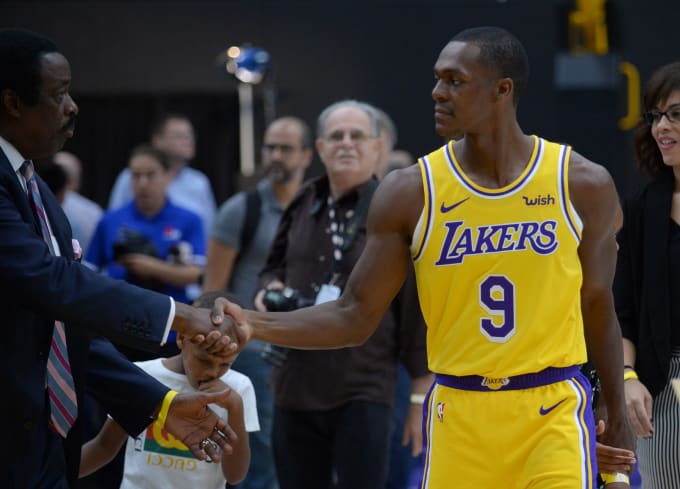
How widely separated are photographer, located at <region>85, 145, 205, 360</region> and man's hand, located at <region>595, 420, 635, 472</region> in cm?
367

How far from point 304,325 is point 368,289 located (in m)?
0.26

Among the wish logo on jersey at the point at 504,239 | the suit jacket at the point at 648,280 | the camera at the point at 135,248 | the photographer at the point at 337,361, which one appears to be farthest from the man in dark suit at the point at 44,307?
the camera at the point at 135,248

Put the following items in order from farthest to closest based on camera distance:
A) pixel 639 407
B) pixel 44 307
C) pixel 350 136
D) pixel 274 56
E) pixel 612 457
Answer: pixel 274 56 < pixel 350 136 < pixel 639 407 < pixel 612 457 < pixel 44 307

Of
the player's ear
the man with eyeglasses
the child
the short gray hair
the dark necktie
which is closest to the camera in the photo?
the dark necktie

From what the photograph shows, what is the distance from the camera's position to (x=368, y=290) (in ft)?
13.3

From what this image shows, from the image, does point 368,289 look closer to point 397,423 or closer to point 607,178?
point 607,178

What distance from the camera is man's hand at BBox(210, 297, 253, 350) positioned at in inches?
163

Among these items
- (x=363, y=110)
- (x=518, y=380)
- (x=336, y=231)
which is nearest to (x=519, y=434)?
(x=518, y=380)

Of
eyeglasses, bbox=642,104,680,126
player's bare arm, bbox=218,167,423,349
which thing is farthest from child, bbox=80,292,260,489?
eyeglasses, bbox=642,104,680,126

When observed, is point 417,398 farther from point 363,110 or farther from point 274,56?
point 274,56

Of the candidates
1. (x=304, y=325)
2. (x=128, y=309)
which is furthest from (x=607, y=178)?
(x=128, y=309)

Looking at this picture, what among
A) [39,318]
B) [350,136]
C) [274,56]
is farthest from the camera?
[274,56]

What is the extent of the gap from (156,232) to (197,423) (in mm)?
3600

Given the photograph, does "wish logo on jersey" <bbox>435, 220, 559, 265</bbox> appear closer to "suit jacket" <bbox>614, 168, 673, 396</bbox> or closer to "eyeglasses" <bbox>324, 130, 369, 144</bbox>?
"suit jacket" <bbox>614, 168, 673, 396</bbox>
